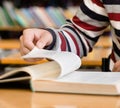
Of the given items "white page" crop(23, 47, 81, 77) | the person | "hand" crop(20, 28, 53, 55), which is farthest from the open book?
the person

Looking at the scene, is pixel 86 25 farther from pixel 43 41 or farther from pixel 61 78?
pixel 61 78

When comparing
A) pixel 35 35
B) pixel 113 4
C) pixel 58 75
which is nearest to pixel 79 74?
pixel 58 75

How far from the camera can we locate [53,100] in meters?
0.72

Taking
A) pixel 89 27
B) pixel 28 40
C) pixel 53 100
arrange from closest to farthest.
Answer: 1. pixel 53 100
2. pixel 28 40
3. pixel 89 27

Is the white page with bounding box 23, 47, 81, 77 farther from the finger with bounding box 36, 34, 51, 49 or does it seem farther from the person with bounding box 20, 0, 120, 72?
the person with bounding box 20, 0, 120, 72

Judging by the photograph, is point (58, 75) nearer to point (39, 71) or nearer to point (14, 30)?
point (39, 71)

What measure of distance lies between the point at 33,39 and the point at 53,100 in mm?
284

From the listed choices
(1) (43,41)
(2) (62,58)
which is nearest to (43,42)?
(1) (43,41)

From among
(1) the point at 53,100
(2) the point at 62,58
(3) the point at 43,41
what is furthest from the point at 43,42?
(1) the point at 53,100

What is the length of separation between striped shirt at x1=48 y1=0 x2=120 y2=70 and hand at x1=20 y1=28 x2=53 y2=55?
0.42ft

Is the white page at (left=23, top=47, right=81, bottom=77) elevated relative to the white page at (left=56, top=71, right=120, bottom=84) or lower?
elevated

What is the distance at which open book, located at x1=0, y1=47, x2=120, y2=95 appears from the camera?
29.1 inches

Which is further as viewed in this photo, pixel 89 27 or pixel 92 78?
pixel 89 27

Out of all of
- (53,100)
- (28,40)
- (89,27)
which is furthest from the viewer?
(89,27)
